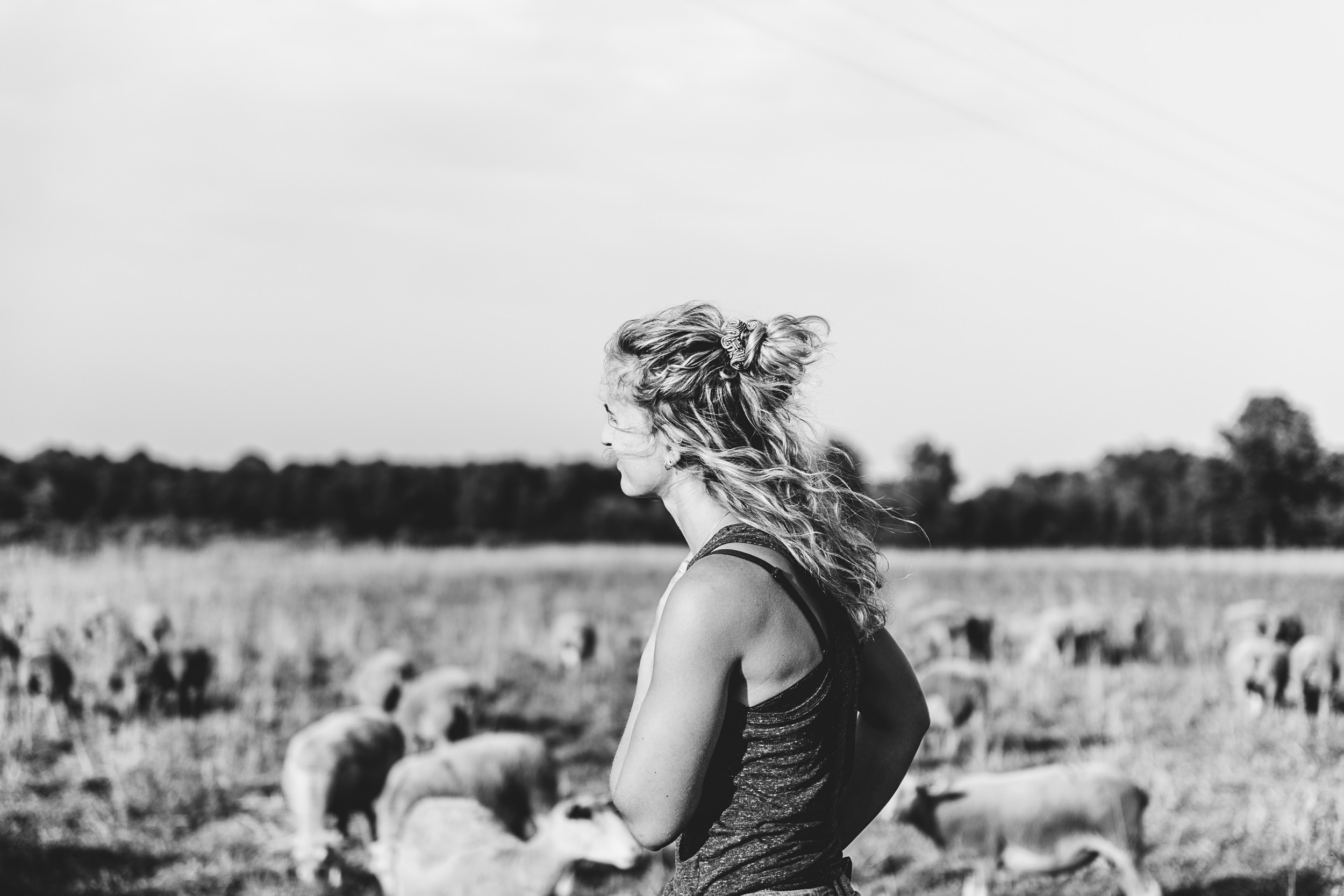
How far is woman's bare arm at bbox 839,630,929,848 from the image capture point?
2.48m

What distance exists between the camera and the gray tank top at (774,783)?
6.75 ft

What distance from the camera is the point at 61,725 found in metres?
10.2

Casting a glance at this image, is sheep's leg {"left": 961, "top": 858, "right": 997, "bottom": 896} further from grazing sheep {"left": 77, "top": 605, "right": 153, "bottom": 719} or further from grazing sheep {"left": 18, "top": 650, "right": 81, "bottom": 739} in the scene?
grazing sheep {"left": 18, "top": 650, "right": 81, "bottom": 739}

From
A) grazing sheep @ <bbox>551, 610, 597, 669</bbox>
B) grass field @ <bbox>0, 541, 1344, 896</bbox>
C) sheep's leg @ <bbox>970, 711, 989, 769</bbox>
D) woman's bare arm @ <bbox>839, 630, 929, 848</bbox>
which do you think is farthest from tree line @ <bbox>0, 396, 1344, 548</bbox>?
woman's bare arm @ <bbox>839, 630, 929, 848</bbox>

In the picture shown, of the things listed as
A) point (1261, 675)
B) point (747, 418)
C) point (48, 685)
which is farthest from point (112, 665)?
point (1261, 675)

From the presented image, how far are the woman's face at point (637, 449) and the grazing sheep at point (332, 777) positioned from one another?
17.4 ft

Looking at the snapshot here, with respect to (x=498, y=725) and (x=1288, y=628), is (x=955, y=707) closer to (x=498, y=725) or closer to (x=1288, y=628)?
→ (x=498, y=725)

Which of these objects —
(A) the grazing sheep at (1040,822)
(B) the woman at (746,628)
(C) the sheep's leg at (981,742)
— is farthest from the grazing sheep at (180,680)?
(B) the woman at (746,628)

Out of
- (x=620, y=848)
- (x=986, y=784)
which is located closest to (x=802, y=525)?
(x=620, y=848)

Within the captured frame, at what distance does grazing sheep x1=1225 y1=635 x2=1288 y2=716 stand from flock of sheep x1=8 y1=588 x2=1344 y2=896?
0.06 feet

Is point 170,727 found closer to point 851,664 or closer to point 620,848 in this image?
point 620,848

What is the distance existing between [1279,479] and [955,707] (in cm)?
5370

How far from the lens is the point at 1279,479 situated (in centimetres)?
5516

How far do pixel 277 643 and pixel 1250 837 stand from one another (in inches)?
468
